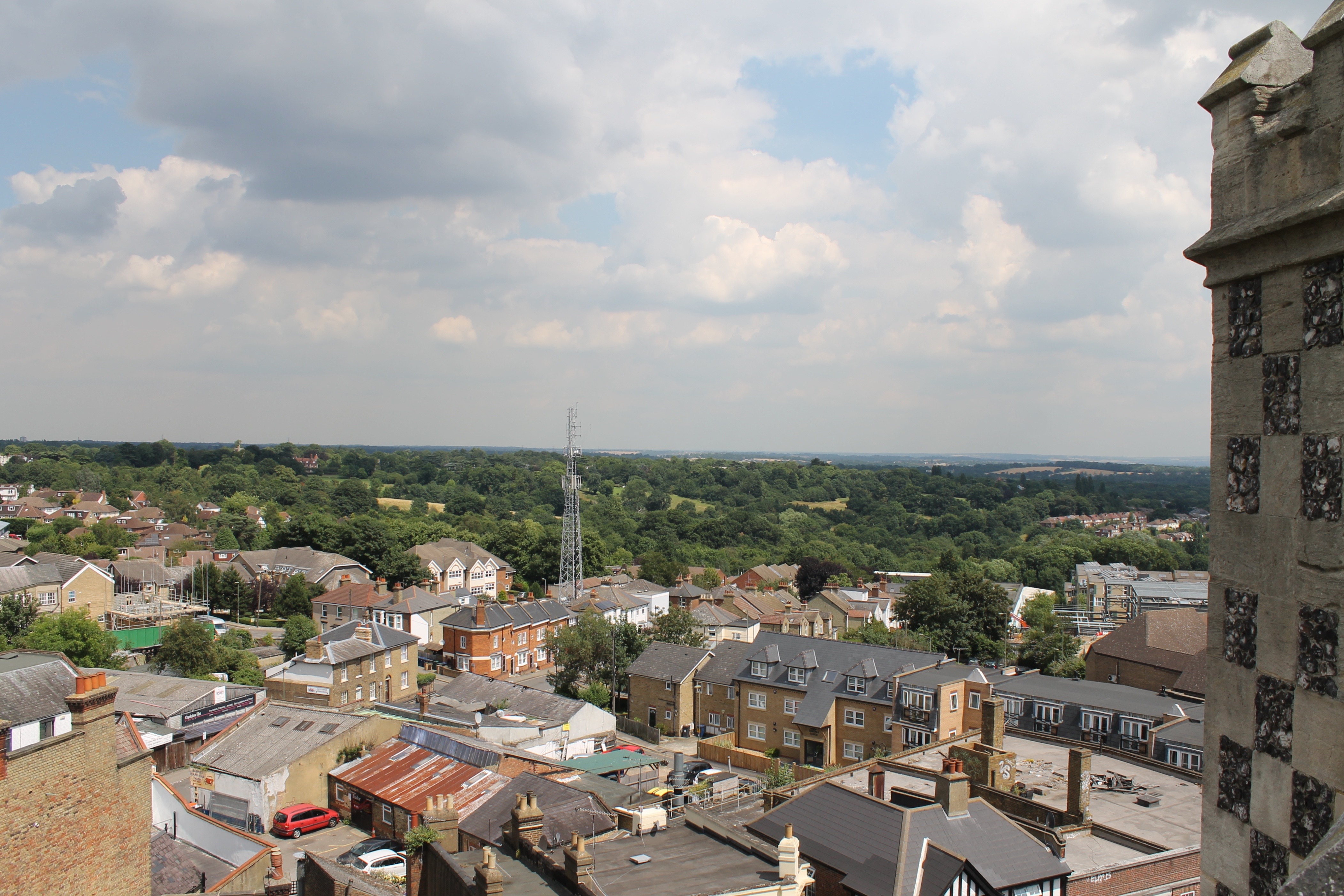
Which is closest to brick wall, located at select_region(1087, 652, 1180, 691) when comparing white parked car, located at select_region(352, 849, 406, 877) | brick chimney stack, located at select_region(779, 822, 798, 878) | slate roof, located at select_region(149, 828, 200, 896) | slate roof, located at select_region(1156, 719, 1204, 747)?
slate roof, located at select_region(1156, 719, 1204, 747)

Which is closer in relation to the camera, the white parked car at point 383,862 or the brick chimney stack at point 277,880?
the brick chimney stack at point 277,880

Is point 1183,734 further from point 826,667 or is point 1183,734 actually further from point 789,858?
point 789,858

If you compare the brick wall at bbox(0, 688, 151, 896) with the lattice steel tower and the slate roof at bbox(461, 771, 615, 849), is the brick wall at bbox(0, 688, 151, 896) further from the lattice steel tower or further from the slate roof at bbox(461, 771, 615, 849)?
the lattice steel tower

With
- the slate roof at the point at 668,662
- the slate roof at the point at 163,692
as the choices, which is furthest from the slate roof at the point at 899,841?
the slate roof at the point at 163,692

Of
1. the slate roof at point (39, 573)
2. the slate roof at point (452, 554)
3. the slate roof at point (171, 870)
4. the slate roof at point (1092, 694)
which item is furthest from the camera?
the slate roof at point (452, 554)

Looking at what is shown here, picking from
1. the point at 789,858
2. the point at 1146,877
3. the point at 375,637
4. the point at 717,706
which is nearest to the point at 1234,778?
the point at 789,858

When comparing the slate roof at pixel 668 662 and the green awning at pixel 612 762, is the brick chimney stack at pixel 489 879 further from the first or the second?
the slate roof at pixel 668 662
